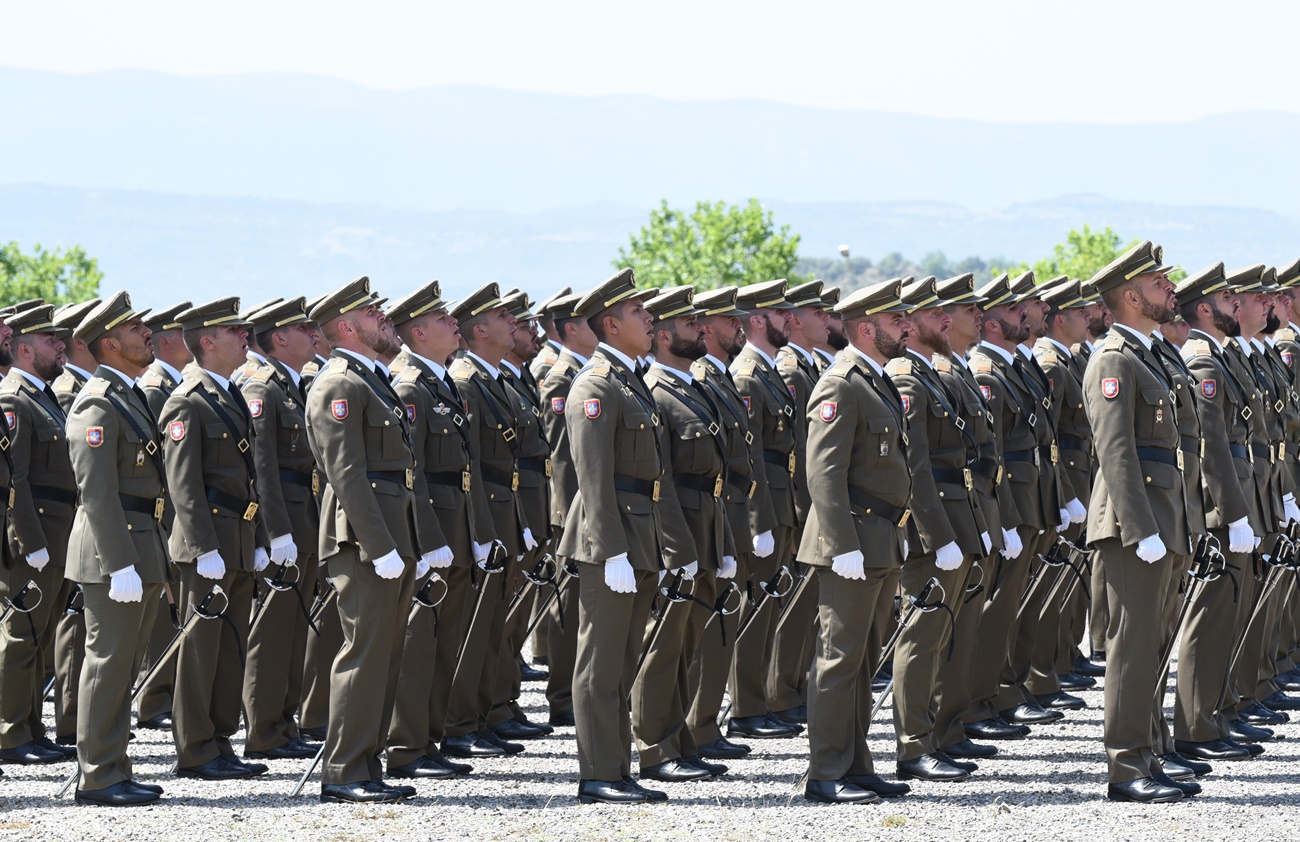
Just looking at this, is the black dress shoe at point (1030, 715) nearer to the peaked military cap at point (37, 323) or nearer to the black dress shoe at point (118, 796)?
the black dress shoe at point (118, 796)

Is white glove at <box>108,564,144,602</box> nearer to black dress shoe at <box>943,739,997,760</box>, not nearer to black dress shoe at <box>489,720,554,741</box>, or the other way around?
black dress shoe at <box>489,720,554,741</box>

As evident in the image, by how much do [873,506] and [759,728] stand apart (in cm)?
242

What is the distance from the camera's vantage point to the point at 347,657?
7223mm

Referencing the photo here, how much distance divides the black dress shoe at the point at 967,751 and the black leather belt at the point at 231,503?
360cm

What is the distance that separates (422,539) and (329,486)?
0.56m

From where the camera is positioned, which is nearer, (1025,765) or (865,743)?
(865,743)

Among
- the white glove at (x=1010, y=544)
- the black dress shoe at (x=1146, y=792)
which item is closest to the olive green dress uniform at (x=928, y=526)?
the white glove at (x=1010, y=544)

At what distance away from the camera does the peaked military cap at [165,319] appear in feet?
27.3

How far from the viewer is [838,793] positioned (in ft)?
23.4

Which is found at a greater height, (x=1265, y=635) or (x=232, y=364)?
(x=232, y=364)

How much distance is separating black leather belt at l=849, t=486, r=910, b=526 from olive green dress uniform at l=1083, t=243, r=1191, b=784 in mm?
846

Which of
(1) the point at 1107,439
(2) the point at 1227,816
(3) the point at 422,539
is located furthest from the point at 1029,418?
(3) the point at 422,539

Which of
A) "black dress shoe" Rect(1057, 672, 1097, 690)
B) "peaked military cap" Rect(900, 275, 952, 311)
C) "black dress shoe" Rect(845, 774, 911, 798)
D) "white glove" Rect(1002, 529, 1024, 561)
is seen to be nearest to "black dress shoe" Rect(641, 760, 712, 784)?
"black dress shoe" Rect(845, 774, 911, 798)

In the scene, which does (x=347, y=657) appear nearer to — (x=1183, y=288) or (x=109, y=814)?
(x=109, y=814)
